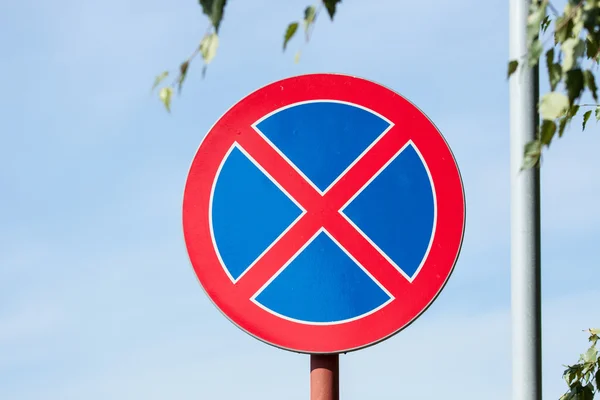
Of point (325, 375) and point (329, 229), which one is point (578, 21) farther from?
point (325, 375)

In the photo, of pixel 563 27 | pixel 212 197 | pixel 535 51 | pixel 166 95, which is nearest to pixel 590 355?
pixel 212 197

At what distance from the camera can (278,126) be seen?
8.94ft

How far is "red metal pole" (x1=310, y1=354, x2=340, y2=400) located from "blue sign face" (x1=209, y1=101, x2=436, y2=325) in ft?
0.33

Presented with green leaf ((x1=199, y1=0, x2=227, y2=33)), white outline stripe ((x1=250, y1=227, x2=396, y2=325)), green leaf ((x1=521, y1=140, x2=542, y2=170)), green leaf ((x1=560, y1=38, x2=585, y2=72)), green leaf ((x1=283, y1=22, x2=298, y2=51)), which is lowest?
green leaf ((x1=521, y1=140, x2=542, y2=170))

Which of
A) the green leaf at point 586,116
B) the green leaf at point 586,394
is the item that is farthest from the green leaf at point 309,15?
the green leaf at point 586,394

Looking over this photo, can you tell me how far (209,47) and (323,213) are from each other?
3.83 ft

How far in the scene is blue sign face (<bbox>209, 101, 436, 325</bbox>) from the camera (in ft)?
8.69

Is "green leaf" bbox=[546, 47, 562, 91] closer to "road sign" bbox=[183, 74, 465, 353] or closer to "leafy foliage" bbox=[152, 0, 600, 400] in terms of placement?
"leafy foliage" bbox=[152, 0, 600, 400]

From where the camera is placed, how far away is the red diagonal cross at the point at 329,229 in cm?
264

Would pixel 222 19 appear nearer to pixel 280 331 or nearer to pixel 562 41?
pixel 562 41

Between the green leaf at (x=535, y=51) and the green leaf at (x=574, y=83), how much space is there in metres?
0.07

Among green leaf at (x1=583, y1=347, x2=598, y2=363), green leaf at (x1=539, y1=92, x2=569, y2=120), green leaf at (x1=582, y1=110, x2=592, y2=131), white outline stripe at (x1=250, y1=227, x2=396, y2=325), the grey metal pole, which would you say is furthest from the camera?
green leaf at (x1=583, y1=347, x2=598, y2=363)

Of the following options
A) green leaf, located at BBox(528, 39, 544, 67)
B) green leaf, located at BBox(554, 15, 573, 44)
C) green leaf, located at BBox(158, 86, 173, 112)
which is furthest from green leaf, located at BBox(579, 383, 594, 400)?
green leaf, located at BBox(158, 86, 173, 112)

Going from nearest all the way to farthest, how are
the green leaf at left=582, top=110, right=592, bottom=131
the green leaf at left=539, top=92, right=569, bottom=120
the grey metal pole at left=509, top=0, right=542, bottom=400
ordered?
the green leaf at left=539, top=92, right=569, bottom=120 → the grey metal pole at left=509, top=0, right=542, bottom=400 → the green leaf at left=582, top=110, right=592, bottom=131
